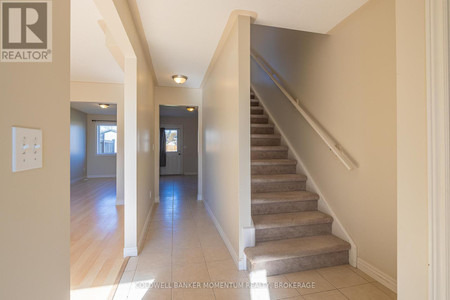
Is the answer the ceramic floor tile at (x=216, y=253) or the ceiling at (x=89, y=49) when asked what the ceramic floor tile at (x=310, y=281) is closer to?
the ceramic floor tile at (x=216, y=253)

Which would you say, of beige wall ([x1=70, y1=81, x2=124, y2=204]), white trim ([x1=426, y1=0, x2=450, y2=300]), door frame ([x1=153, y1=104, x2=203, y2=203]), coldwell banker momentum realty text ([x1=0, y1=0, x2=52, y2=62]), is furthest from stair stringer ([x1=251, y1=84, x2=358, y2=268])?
beige wall ([x1=70, y1=81, x2=124, y2=204])

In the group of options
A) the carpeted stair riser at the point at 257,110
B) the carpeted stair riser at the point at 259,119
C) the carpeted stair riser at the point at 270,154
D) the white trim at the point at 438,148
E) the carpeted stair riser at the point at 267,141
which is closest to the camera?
the white trim at the point at 438,148

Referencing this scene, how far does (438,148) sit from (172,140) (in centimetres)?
880

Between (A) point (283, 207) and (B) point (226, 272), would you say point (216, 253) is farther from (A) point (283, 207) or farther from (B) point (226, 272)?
(A) point (283, 207)

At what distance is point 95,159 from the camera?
25.9 feet

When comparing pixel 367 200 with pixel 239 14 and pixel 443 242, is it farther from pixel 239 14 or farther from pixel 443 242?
pixel 239 14

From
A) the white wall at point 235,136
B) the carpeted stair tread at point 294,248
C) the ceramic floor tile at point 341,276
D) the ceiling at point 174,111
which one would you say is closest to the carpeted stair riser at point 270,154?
the white wall at point 235,136

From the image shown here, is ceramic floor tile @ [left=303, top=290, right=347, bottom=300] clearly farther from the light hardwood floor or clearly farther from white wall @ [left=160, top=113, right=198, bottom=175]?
white wall @ [left=160, top=113, right=198, bottom=175]

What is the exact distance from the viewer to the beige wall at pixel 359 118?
1713mm

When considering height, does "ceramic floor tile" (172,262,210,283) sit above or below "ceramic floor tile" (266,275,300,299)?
above

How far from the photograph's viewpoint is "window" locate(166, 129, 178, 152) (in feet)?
29.5

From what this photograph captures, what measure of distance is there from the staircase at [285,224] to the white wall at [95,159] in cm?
691

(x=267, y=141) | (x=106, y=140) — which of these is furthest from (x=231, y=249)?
(x=106, y=140)

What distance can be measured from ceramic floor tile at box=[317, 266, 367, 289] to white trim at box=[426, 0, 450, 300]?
3.80ft
